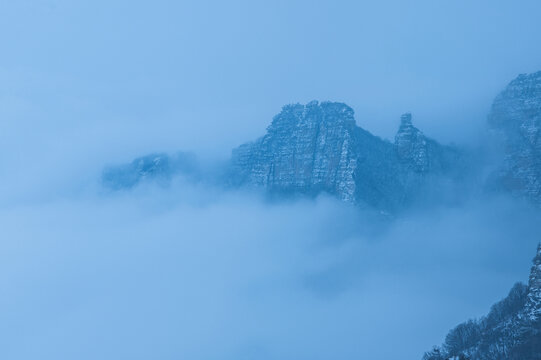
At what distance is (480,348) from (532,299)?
1845 cm

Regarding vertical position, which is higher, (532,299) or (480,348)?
(532,299)

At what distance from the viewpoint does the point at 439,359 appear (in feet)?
639

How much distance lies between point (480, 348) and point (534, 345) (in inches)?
799

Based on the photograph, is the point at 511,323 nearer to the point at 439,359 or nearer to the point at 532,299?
the point at 532,299

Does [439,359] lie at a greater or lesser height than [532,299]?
lesser

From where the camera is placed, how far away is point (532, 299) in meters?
187

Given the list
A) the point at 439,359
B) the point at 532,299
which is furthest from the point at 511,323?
the point at 439,359

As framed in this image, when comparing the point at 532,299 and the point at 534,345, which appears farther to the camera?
the point at 532,299

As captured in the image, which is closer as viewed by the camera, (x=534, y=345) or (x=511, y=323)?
(x=534, y=345)

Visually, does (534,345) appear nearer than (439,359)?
Yes

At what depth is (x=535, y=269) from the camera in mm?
189125

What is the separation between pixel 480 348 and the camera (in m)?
192

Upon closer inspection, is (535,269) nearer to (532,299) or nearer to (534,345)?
(532,299)

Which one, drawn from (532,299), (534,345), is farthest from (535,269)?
(534,345)
